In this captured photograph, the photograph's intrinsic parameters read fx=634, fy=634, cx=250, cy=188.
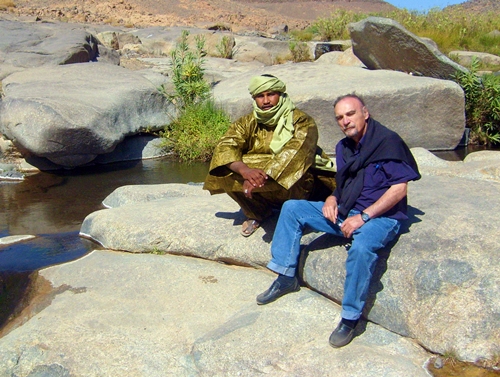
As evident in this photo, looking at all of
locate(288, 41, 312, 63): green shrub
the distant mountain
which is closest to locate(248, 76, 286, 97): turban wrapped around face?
locate(288, 41, 312, 63): green shrub

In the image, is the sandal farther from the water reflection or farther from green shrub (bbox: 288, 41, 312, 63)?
green shrub (bbox: 288, 41, 312, 63)

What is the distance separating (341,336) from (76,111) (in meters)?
5.86

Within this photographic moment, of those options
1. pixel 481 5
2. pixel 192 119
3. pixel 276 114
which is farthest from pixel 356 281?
pixel 481 5

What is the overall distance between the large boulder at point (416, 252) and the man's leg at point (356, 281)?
297mm

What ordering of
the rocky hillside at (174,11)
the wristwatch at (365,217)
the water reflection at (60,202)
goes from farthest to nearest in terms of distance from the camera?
1. the rocky hillside at (174,11)
2. the water reflection at (60,202)
3. the wristwatch at (365,217)

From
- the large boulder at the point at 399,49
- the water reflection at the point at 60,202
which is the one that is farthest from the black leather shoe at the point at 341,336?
the large boulder at the point at 399,49

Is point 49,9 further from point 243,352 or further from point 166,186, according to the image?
point 243,352

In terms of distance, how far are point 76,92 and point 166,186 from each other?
2.97 metres

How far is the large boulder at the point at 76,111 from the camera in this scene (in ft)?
26.8

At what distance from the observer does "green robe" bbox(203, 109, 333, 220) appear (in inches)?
172

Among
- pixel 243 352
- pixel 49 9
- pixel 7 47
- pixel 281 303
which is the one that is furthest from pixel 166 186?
pixel 49 9

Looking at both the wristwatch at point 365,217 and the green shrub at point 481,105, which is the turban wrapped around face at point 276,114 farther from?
the green shrub at point 481,105

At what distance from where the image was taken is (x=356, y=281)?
3.54 metres

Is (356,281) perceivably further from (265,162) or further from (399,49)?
(399,49)
